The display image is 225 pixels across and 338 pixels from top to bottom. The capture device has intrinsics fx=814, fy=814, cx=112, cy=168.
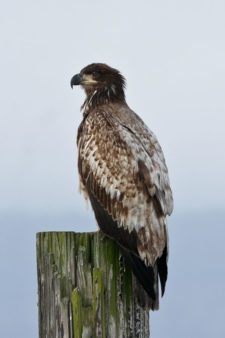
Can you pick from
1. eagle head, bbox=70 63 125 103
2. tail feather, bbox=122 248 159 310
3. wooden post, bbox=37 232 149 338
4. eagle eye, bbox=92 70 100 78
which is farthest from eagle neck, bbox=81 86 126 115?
wooden post, bbox=37 232 149 338

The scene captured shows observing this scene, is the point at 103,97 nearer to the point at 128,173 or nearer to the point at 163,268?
the point at 128,173

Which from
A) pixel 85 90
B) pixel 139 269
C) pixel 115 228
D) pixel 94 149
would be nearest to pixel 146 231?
pixel 115 228

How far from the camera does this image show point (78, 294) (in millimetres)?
5660

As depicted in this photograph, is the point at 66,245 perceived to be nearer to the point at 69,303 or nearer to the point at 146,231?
the point at 69,303

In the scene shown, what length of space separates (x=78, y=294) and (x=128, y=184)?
2739mm

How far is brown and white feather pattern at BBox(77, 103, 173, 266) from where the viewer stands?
7766 millimetres

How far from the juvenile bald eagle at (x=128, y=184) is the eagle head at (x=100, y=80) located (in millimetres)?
304

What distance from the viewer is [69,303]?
5664 mm

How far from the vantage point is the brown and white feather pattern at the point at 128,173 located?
25.5 feet

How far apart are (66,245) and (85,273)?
24cm

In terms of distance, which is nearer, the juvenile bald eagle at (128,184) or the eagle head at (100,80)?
the juvenile bald eagle at (128,184)

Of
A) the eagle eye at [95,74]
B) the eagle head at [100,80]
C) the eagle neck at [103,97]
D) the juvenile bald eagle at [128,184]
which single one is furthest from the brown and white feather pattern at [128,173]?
the eagle eye at [95,74]

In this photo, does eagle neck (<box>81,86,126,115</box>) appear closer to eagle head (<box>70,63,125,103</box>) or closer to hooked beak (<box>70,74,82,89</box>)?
eagle head (<box>70,63,125,103</box>)

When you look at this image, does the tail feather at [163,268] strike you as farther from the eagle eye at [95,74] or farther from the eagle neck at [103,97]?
the eagle eye at [95,74]
